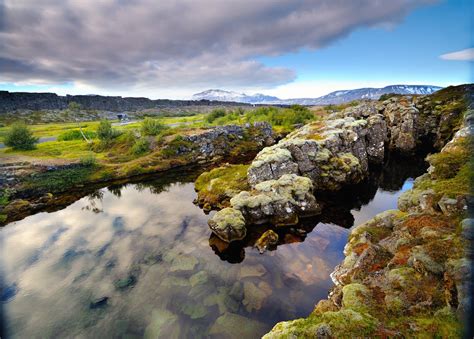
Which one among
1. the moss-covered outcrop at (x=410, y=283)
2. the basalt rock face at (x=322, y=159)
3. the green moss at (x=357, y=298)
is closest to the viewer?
the moss-covered outcrop at (x=410, y=283)

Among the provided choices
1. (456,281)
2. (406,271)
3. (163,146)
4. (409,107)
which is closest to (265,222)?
(406,271)

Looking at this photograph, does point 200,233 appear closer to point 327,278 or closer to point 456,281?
point 327,278

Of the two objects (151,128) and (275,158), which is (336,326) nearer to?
(275,158)

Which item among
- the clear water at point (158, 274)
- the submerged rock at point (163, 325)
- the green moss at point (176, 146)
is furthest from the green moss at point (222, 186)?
the green moss at point (176, 146)

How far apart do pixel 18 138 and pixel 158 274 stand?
256 feet

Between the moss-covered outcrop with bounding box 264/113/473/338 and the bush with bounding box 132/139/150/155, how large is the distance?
222 ft

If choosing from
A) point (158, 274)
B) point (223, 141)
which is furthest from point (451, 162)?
point (223, 141)

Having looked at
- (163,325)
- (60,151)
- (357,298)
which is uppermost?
(357,298)

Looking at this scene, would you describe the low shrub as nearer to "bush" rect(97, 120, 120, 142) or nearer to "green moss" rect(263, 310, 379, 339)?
"bush" rect(97, 120, 120, 142)

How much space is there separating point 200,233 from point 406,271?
2427 cm

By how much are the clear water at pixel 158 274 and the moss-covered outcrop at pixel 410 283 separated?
514 cm

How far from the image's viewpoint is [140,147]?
253 feet

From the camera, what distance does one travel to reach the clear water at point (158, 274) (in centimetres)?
2067

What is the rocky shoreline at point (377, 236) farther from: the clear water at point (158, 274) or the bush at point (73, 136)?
the bush at point (73, 136)
